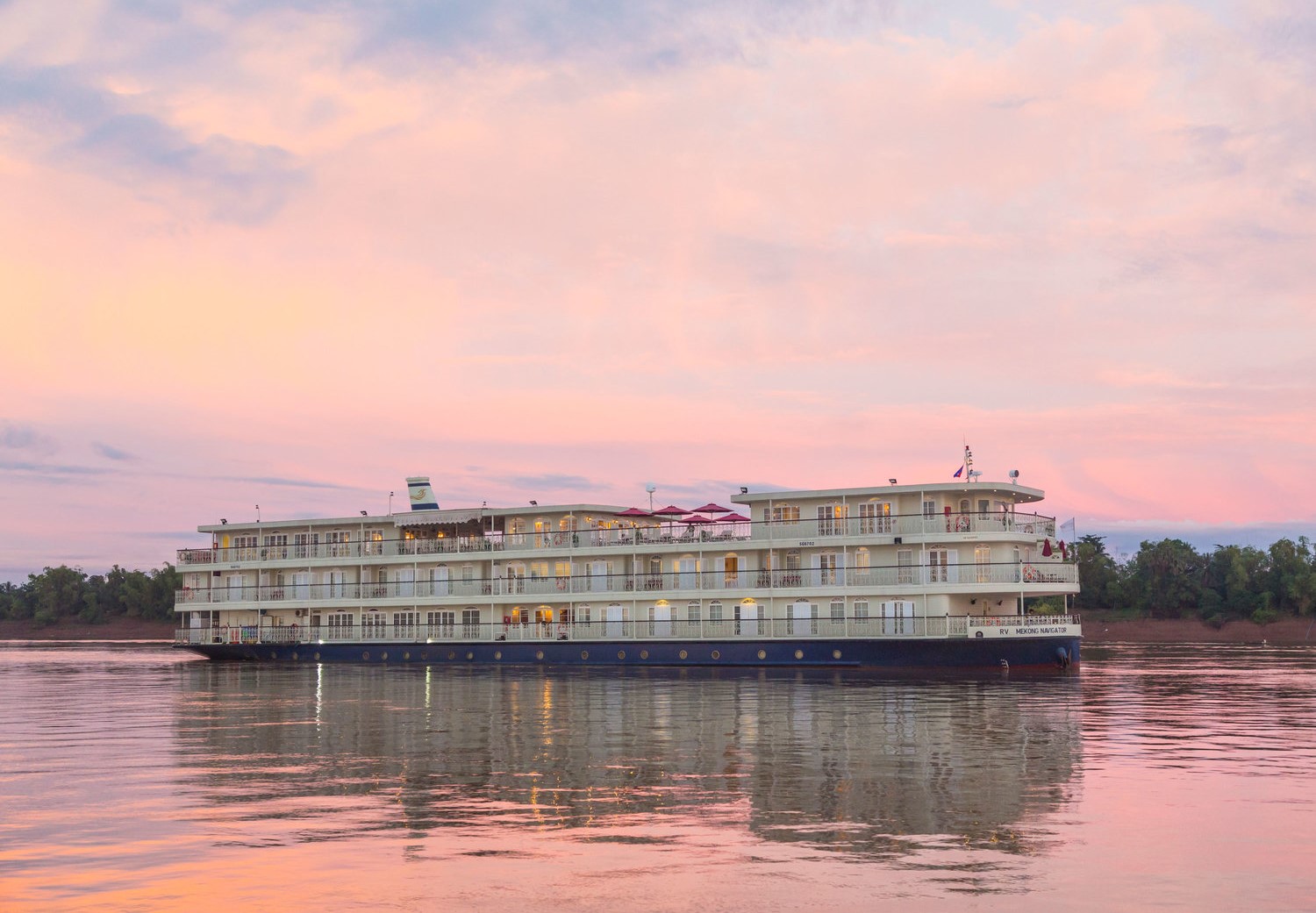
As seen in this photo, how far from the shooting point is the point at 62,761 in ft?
82.4

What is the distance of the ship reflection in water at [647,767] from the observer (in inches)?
663

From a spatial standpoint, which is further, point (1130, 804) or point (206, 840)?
point (1130, 804)

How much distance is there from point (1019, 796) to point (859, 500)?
44.1 m

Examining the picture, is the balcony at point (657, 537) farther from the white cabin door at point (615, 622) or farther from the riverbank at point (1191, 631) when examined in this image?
the riverbank at point (1191, 631)

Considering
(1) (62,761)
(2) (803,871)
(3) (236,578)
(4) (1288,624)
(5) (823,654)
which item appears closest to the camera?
(2) (803,871)

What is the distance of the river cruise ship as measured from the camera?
60.5m

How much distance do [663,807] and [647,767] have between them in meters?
4.64

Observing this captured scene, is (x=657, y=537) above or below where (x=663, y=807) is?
above

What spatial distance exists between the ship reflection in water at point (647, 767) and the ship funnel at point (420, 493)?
36.4 meters

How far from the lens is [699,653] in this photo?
2576 inches

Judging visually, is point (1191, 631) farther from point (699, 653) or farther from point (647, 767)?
point (647, 767)

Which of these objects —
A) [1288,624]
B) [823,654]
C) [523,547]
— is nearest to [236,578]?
[523,547]

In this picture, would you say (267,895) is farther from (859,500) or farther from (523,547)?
(523,547)

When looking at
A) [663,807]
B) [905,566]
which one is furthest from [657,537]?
[663,807]
